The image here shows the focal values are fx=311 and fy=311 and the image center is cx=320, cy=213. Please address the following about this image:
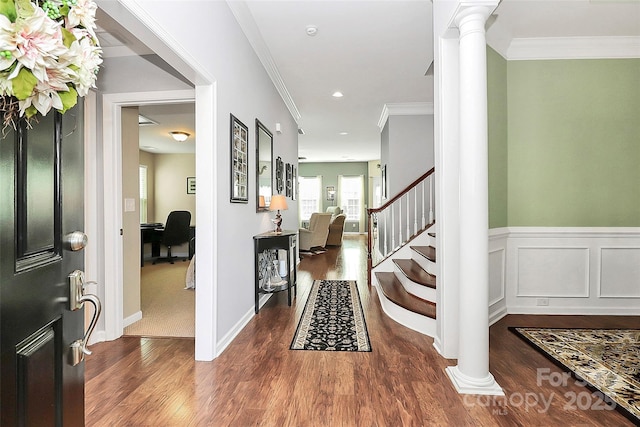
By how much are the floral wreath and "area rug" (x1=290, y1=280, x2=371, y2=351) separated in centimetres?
225

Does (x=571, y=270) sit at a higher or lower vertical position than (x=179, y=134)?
lower

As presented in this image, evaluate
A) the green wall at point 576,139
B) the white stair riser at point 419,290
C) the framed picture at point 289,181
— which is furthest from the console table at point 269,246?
the green wall at point 576,139

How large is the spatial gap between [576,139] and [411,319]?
2.46m

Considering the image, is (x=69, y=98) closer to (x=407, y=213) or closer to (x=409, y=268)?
(x=409, y=268)

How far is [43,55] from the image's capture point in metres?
0.60

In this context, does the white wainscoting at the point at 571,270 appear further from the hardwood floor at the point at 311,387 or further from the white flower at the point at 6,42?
the white flower at the point at 6,42

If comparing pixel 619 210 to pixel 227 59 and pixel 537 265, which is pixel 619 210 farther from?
pixel 227 59

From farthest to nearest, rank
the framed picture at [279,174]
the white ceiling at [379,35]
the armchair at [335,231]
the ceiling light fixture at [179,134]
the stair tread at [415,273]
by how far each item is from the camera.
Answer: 1. the armchair at [335,231]
2. the ceiling light fixture at [179,134]
3. the framed picture at [279,174]
4. the stair tread at [415,273]
5. the white ceiling at [379,35]

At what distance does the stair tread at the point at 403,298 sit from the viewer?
2.81 metres

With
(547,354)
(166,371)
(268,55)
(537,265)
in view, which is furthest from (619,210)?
(166,371)

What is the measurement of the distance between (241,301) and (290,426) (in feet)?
4.72

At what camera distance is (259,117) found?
11.5 ft

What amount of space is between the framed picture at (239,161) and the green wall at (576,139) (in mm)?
2614

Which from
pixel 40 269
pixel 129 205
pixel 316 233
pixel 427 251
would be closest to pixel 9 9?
pixel 40 269
